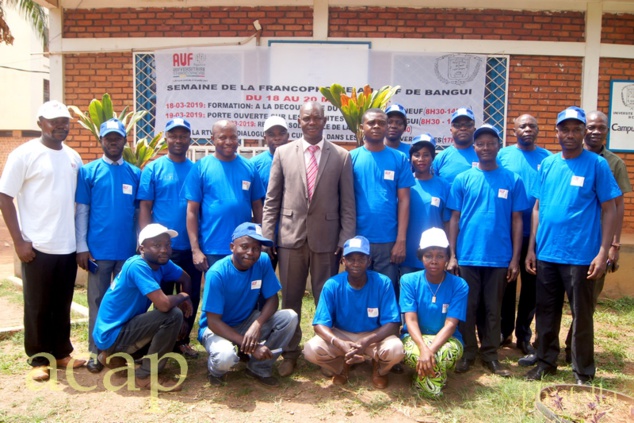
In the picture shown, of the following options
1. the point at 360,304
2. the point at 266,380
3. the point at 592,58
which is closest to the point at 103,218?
the point at 266,380

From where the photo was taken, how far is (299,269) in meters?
4.32

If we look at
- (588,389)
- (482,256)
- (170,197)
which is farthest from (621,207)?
(170,197)

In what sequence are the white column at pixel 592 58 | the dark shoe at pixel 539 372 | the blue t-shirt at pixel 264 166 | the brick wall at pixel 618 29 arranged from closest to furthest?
the dark shoe at pixel 539 372 → the blue t-shirt at pixel 264 166 → the white column at pixel 592 58 → the brick wall at pixel 618 29

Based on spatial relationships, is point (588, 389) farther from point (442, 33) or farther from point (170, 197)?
point (442, 33)

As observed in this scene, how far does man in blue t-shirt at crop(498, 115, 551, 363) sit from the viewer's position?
4750 mm

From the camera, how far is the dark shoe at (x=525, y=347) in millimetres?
4849

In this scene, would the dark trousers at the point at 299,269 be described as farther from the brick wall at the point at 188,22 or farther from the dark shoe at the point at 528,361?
the brick wall at the point at 188,22

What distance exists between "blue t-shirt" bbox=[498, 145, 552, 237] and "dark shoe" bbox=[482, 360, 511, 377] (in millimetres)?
1108

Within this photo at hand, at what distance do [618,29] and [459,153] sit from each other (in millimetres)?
3820

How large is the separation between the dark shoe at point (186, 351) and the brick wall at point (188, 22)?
165 inches

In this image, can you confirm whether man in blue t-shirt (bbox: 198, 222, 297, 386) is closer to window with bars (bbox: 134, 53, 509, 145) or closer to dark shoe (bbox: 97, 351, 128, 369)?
dark shoe (bbox: 97, 351, 128, 369)

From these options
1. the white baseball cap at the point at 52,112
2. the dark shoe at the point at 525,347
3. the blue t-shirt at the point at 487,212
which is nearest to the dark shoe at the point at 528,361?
the dark shoe at the point at 525,347

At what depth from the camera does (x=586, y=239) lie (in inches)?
156

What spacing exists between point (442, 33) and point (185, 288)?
185 inches
